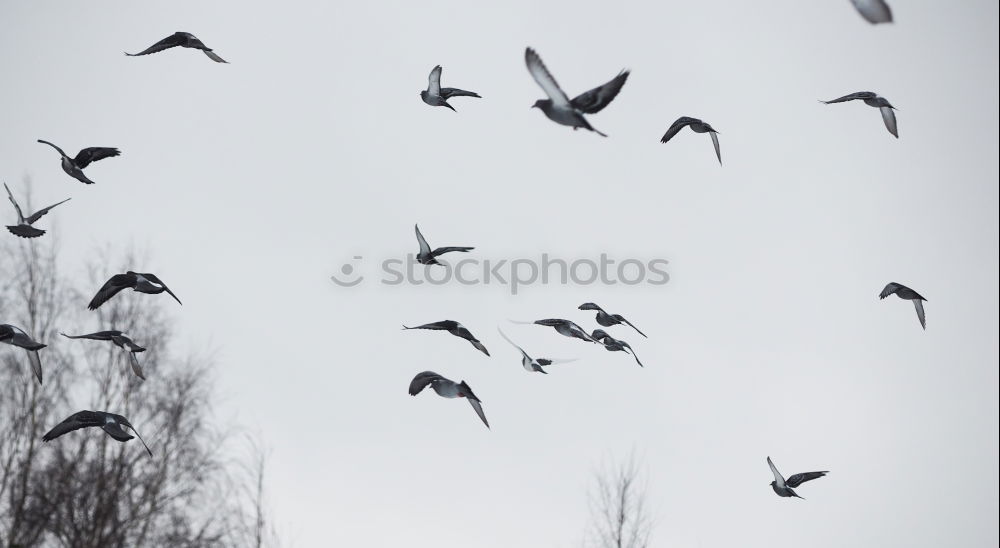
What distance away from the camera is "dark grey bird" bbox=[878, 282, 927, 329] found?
10.7 meters

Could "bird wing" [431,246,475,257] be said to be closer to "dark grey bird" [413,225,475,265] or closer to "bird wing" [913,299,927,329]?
"dark grey bird" [413,225,475,265]

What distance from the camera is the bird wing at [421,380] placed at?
28.9 feet

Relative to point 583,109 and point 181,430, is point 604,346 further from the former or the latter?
point 181,430

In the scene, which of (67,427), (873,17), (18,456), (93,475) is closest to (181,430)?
(93,475)

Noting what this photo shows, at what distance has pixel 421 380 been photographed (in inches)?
351

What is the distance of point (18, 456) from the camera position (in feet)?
61.3

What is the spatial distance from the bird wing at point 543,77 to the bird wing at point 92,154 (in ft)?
19.7

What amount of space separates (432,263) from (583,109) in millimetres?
3912

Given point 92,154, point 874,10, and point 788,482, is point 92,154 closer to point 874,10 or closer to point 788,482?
point 874,10

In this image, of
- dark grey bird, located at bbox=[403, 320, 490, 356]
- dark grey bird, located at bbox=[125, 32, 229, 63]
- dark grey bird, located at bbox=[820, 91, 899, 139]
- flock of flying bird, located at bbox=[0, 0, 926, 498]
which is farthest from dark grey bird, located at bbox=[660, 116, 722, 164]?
dark grey bird, located at bbox=[125, 32, 229, 63]

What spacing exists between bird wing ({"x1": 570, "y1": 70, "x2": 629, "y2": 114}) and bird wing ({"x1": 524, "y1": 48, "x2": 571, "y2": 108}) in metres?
0.24

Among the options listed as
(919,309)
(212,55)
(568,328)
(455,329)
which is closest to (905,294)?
(919,309)

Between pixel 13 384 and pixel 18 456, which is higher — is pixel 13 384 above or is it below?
above

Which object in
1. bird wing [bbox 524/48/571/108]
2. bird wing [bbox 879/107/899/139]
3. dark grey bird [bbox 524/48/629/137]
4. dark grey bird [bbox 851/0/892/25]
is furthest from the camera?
bird wing [bbox 879/107/899/139]
